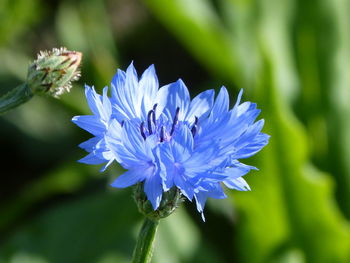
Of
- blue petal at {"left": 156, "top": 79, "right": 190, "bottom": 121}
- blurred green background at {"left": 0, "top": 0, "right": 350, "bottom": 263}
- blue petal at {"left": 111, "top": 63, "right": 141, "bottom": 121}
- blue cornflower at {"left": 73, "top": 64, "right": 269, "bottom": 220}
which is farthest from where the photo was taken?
blurred green background at {"left": 0, "top": 0, "right": 350, "bottom": 263}

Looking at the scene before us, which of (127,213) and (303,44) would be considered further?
(303,44)

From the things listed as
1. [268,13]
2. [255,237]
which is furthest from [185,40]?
[255,237]

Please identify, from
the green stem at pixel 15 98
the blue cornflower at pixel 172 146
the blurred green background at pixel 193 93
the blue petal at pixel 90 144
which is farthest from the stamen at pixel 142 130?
the blurred green background at pixel 193 93

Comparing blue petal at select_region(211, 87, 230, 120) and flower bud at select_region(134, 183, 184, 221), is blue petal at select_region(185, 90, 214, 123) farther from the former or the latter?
flower bud at select_region(134, 183, 184, 221)


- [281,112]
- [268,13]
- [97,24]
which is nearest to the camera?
[281,112]

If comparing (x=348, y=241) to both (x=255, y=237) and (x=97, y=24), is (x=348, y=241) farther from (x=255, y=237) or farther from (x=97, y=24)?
(x=97, y=24)

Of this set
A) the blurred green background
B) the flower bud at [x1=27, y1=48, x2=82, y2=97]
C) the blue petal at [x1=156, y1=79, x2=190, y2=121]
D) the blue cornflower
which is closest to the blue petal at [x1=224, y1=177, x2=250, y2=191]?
the blue cornflower

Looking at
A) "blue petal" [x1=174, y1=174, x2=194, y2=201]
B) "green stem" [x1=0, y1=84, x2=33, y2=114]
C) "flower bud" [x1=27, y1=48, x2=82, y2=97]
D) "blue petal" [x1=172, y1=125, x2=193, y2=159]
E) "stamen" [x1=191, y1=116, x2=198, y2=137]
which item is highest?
"flower bud" [x1=27, y1=48, x2=82, y2=97]
